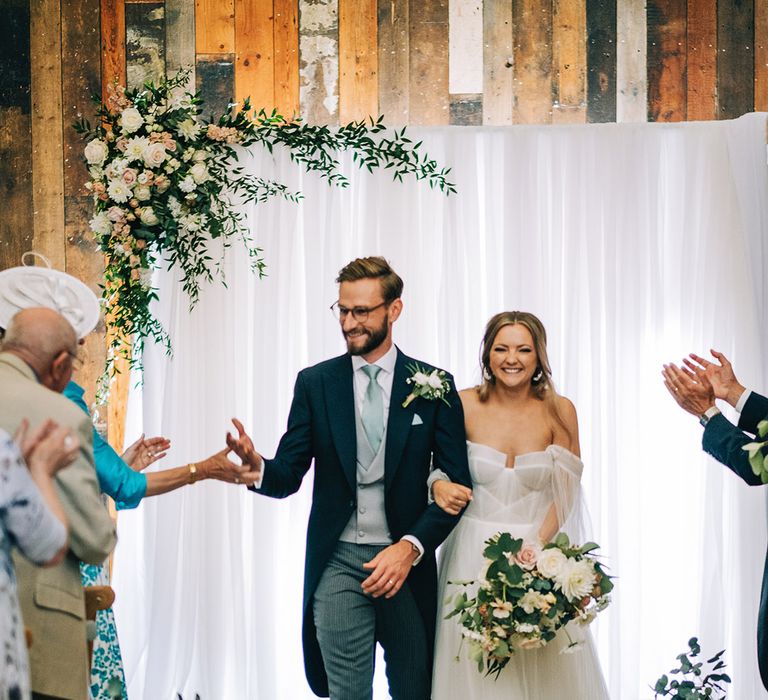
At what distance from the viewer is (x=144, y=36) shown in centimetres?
465

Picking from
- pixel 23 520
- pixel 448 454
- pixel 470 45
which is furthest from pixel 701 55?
pixel 23 520

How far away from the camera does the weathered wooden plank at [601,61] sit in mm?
4578

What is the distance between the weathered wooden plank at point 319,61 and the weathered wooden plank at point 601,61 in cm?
115

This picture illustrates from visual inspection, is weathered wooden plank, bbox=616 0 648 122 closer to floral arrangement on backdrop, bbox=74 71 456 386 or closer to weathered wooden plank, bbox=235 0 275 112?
floral arrangement on backdrop, bbox=74 71 456 386

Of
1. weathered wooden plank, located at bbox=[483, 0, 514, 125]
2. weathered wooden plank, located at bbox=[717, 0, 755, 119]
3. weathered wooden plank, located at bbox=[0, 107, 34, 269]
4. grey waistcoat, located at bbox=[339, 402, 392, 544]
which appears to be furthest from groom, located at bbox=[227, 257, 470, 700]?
weathered wooden plank, located at bbox=[717, 0, 755, 119]

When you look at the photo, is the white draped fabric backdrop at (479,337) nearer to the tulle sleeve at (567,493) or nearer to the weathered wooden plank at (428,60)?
the weathered wooden plank at (428,60)

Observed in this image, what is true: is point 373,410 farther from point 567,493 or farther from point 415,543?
point 567,493

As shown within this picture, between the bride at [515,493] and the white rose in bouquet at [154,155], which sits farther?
the white rose in bouquet at [154,155]

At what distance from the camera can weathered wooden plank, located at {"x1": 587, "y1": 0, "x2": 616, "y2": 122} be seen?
15.0 feet

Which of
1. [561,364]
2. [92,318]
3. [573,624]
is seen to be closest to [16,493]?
[92,318]

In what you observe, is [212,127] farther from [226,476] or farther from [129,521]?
[129,521]

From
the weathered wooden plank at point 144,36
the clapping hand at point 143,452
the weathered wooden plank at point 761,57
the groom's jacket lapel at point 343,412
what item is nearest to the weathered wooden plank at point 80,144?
the weathered wooden plank at point 144,36

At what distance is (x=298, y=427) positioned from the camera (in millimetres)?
3398

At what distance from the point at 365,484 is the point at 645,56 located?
2533 mm
